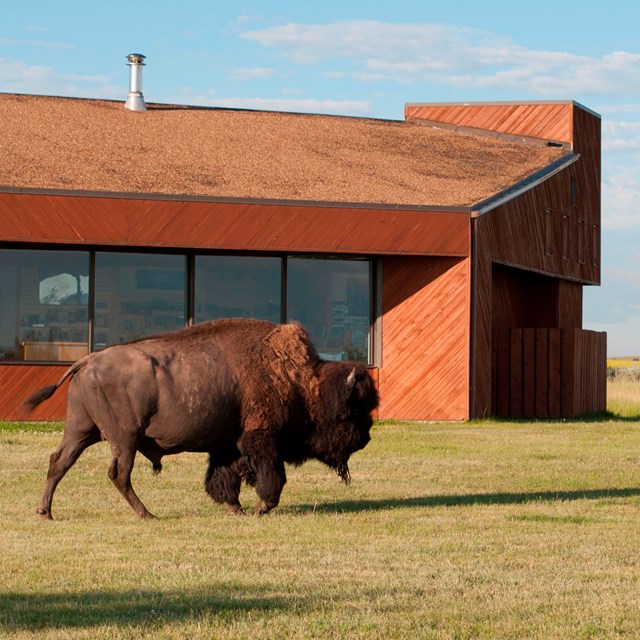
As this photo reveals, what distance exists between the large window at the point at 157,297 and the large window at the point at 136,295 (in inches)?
0.7

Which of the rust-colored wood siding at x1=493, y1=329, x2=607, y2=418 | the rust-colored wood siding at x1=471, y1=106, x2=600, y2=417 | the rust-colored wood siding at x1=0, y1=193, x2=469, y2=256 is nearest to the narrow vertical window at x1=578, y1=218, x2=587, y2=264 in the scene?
the rust-colored wood siding at x1=471, y1=106, x2=600, y2=417

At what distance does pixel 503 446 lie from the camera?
64.1 feet

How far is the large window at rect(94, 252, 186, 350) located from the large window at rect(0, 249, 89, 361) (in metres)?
0.31

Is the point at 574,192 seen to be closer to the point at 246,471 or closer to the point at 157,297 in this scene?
the point at 157,297

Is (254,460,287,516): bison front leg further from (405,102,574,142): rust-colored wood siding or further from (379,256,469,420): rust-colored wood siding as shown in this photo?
(405,102,574,142): rust-colored wood siding

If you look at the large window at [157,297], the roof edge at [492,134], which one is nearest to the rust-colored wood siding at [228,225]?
the large window at [157,297]

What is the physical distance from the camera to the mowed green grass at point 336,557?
6.59 metres

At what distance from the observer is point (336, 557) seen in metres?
8.66

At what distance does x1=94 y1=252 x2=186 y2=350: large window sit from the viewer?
23406mm

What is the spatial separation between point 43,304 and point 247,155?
5.85 metres

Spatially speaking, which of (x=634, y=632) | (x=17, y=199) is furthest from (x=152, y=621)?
(x=17, y=199)

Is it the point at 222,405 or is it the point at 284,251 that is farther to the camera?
the point at 284,251

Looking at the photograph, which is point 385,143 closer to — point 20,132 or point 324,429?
point 20,132

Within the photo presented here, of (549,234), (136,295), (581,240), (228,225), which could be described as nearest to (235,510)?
(228,225)
